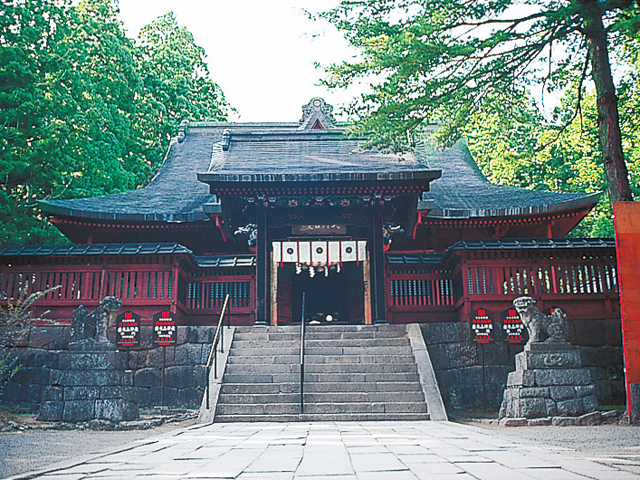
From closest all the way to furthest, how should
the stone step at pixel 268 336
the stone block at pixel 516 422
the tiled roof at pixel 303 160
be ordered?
the stone block at pixel 516 422 < the stone step at pixel 268 336 < the tiled roof at pixel 303 160

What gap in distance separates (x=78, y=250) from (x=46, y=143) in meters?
4.32

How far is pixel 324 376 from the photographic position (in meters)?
10.2

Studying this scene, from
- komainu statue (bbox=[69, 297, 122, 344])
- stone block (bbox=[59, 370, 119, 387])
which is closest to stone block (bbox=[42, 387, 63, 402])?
stone block (bbox=[59, 370, 119, 387])

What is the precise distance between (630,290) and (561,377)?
1.62 meters

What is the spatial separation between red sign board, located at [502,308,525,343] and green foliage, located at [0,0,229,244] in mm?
12850

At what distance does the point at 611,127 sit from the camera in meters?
10.5

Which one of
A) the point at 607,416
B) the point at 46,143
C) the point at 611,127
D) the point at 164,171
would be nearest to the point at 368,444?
the point at 607,416

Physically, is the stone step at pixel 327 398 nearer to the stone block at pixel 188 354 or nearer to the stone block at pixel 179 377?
the stone block at pixel 179 377

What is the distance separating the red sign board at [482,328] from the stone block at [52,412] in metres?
7.59

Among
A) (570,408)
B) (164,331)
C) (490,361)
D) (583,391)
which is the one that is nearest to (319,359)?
(164,331)

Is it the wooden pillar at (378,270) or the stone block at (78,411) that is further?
the wooden pillar at (378,270)

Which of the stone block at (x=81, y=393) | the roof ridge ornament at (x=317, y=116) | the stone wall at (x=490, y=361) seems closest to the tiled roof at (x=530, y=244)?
the stone wall at (x=490, y=361)

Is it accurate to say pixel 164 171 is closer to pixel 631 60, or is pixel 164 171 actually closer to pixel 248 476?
pixel 631 60

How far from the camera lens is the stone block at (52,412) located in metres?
8.75
